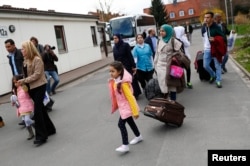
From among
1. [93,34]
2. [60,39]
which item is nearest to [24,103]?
[60,39]

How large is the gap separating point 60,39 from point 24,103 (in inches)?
578

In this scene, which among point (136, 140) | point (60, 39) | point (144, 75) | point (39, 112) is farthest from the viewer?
point (60, 39)

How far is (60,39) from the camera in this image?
20672mm

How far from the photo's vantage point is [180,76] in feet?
22.8

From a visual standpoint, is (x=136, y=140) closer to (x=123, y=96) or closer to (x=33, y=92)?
(x=123, y=96)

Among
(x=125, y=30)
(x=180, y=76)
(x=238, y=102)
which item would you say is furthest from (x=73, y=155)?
(x=125, y=30)

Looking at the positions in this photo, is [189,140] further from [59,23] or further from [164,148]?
[59,23]

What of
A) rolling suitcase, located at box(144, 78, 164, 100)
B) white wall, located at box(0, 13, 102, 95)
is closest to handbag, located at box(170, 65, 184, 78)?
rolling suitcase, located at box(144, 78, 164, 100)

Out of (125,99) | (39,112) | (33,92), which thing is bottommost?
(39,112)

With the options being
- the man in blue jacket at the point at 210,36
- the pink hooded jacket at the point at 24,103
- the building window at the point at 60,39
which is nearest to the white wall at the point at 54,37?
the building window at the point at 60,39

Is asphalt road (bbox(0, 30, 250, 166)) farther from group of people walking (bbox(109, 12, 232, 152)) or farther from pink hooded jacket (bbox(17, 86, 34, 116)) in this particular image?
pink hooded jacket (bbox(17, 86, 34, 116))

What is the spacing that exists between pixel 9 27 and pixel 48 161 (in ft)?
36.5

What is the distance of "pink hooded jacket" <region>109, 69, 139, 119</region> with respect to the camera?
507cm

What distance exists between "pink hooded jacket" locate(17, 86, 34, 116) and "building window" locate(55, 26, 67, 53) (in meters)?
13.8
